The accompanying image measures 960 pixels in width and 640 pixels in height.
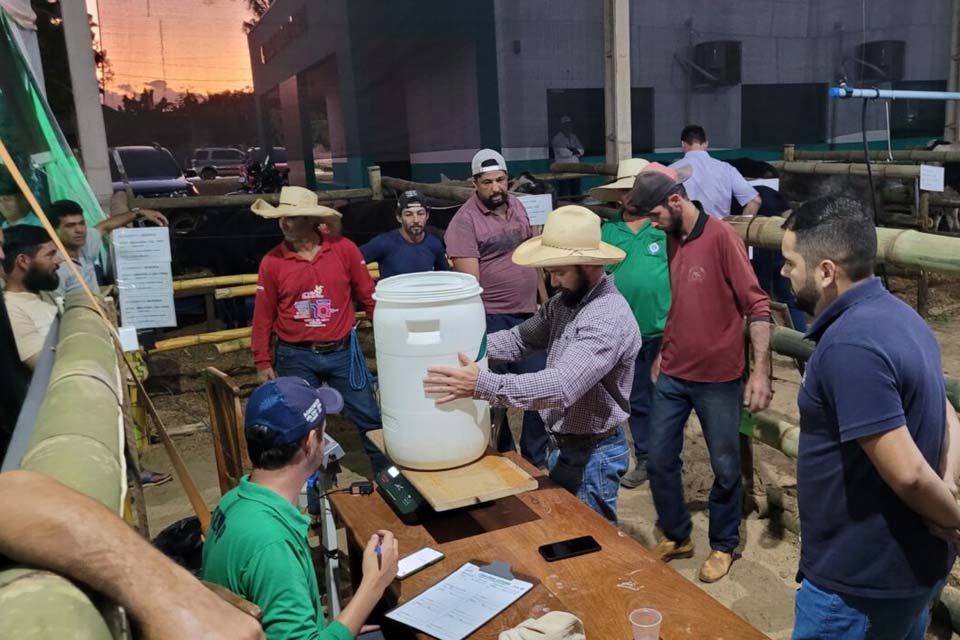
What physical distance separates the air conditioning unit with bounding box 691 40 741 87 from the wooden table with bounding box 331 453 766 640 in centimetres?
665

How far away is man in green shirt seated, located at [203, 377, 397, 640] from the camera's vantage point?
5.77ft

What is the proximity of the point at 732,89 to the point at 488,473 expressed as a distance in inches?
285

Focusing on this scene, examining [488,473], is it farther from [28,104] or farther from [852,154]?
[852,154]

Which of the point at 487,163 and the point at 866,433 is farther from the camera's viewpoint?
the point at 487,163

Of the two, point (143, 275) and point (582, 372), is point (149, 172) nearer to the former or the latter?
point (143, 275)

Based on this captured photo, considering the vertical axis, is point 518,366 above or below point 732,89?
below

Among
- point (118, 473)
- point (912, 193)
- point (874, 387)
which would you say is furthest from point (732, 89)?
point (118, 473)

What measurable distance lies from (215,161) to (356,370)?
126 inches

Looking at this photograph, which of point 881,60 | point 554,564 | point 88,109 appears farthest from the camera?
point 881,60

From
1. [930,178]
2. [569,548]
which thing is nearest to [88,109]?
[569,548]

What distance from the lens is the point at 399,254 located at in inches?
190

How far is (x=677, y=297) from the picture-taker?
3.44 m

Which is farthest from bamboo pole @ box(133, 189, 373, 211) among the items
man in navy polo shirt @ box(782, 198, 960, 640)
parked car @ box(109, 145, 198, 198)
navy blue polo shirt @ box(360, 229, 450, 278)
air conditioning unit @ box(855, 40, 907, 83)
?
air conditioning unit @ box(855, 40, 907, 83)

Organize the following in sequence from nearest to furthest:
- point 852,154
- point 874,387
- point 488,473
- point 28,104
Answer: point 874,387
point 488,473
point 28,104
point 852,154
